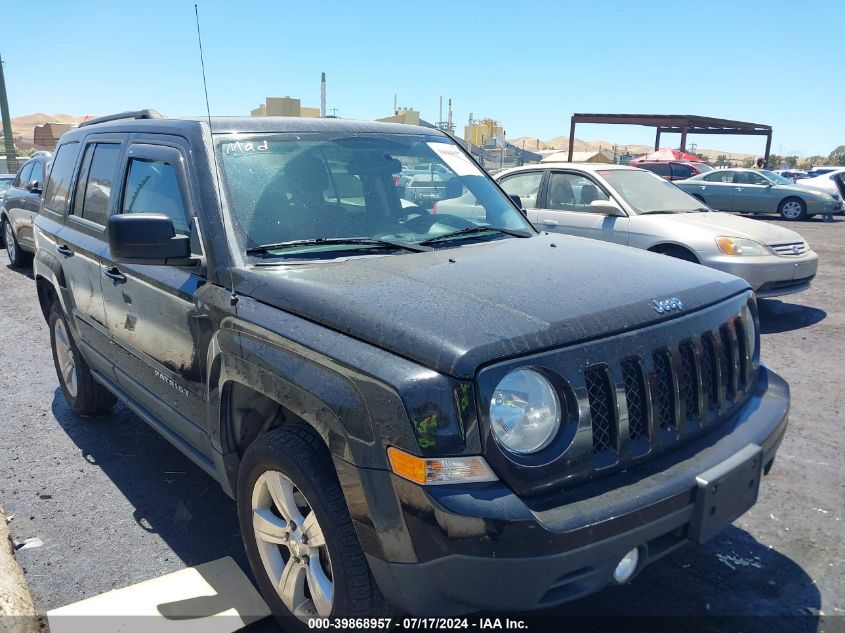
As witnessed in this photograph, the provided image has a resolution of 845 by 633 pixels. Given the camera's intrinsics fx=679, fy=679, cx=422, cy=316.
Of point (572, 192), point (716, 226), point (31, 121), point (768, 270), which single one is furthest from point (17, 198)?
point (31, 121)

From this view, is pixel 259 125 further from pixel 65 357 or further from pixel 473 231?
pixel 65 357

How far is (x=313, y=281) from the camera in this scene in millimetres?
2533

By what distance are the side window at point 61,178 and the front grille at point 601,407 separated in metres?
3.76

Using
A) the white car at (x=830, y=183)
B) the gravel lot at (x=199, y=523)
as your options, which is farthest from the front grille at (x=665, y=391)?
the white car at (x=830, y=183)

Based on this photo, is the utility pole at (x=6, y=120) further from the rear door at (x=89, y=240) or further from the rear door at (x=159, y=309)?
the rear door at (x=159, y=309)

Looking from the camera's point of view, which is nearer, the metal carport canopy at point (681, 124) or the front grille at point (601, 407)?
the front grille at point (601, 407)

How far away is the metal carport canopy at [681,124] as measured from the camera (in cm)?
2806

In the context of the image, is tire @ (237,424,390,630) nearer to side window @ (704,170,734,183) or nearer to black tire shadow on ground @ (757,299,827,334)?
black tire shadow on ground @ (757,299,827,334)

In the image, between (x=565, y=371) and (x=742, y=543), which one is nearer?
(x=565, y=371)

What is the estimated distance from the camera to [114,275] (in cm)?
366

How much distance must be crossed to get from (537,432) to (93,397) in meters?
3.70

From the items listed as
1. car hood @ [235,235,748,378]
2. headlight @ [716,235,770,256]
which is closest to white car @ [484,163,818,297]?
headlight @ [716,235,770,256]

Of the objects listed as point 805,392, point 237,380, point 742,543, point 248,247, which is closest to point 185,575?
point 237,380

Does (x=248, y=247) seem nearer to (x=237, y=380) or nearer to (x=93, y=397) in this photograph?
(x=237, y=380)
